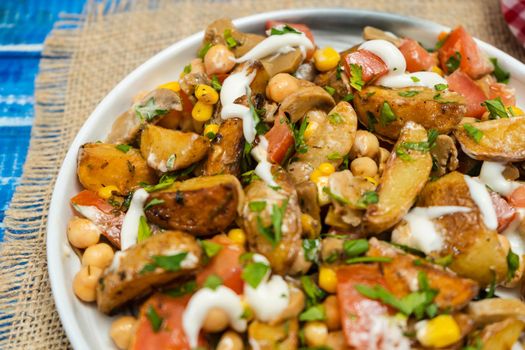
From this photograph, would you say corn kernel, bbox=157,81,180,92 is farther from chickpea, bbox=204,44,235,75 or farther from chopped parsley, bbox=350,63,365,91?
chopped parsley, bbox=350,63,365,91

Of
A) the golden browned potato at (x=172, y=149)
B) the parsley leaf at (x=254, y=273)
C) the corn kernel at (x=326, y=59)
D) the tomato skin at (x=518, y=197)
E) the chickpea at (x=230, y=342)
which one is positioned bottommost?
the chickpea at (x=230, y=342)

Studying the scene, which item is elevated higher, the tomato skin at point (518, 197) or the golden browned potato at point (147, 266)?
the tomato skin at point (518, 197)

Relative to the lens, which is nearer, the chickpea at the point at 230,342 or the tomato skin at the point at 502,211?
the chickpea at the point at 230,342

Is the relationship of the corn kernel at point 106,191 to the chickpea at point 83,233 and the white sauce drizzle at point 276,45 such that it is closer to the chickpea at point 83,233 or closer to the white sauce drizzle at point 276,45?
the chickpea at point 83,233

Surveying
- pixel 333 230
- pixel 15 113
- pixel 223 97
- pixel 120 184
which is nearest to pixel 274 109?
pixel 223 97

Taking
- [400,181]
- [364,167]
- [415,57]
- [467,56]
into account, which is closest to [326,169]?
[364,167]

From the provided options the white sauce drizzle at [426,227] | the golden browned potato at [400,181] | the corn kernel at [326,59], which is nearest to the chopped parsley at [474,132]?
the golden browned potato at [400,181]
